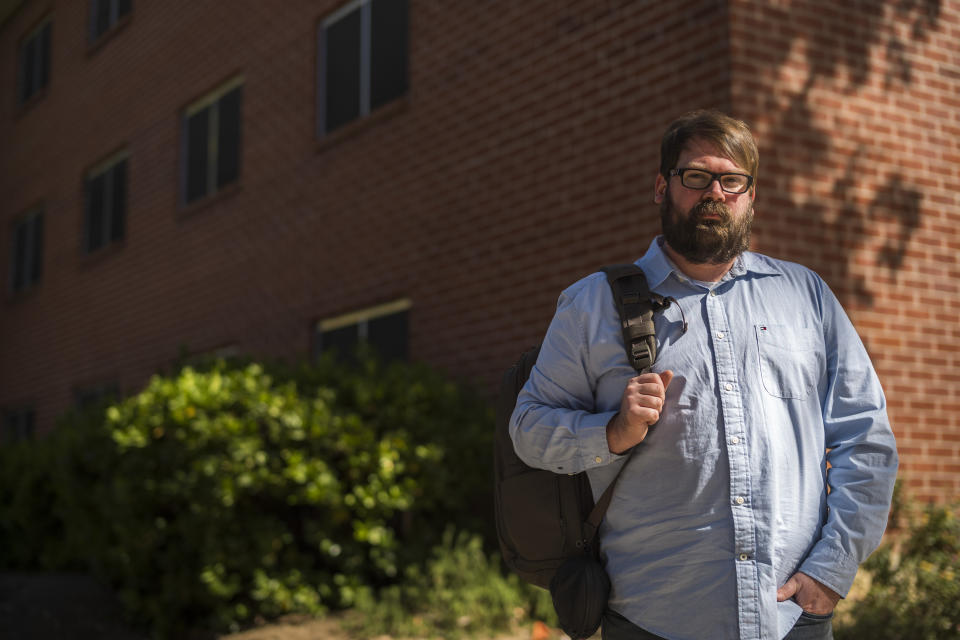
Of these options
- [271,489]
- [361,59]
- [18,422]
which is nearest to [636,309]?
[271,489]

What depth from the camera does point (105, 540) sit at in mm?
7770

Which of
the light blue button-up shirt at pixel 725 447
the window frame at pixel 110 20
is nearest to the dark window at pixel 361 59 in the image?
the window frame at pixel 110 20

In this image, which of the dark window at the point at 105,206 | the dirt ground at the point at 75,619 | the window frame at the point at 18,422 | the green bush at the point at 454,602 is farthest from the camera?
the window frame at the point at 18,422

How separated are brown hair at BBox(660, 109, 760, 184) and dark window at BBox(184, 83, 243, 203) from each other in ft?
33.9

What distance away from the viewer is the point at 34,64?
18.7 metres

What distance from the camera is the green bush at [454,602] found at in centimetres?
641

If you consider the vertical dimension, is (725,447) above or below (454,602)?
above

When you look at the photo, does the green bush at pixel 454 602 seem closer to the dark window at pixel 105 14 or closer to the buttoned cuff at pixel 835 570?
the buttoned cuff at pixel 835 570

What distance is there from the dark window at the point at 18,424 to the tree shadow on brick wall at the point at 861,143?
1424 cm

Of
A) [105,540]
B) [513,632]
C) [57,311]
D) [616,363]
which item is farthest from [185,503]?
[57,311]

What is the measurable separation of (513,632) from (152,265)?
9138mm

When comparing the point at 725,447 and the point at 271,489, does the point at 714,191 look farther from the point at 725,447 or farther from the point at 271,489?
the point at 271,489

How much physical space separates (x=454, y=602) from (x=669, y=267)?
4.25 metres

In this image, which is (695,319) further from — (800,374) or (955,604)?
(955,604)
